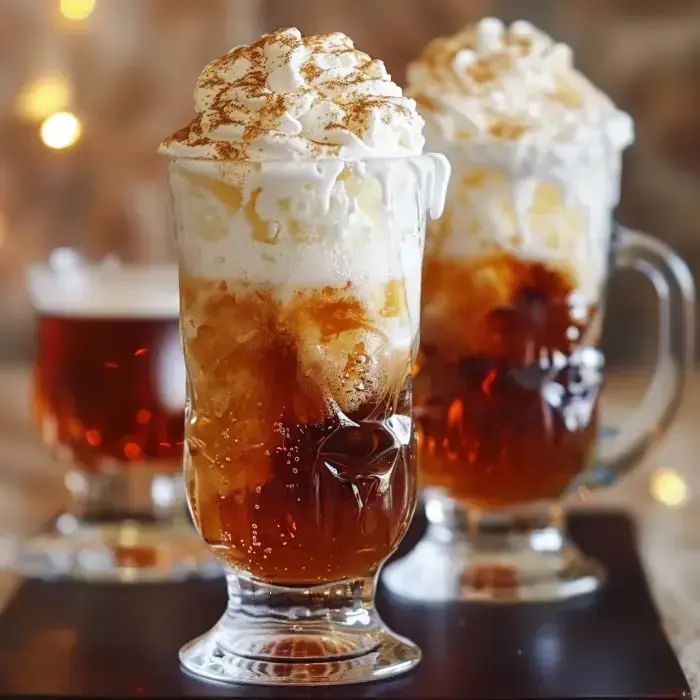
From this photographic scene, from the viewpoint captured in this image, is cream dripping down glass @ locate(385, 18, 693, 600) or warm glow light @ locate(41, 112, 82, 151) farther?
warm glow light @ locate(41, 112, 82, 151)

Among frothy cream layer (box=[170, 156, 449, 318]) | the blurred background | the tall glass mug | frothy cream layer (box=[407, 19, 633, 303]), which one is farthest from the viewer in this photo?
the blurred background

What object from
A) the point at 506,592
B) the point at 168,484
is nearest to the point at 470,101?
the point at 506,592

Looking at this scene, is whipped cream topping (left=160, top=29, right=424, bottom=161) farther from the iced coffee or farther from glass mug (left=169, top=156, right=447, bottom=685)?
the iced coffee

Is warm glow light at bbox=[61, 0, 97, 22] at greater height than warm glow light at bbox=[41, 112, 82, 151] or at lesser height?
greater

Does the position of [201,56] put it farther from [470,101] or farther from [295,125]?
[295,125]

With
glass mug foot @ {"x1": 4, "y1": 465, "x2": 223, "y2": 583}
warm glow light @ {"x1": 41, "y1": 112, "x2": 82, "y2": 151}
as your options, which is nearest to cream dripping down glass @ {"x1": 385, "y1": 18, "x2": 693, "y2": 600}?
glass mug foot @ {"x1": 4, "y1": 465, "x2": 223, "y2": 583}
